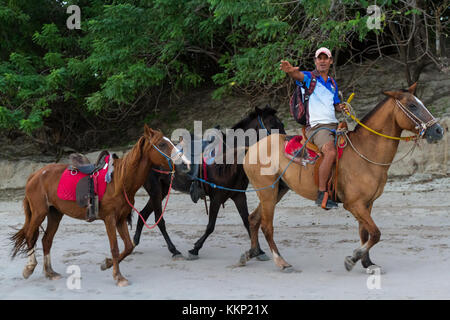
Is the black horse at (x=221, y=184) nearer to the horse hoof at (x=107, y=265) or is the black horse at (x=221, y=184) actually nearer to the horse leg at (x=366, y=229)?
the horse hoof at (x=107, y=265)

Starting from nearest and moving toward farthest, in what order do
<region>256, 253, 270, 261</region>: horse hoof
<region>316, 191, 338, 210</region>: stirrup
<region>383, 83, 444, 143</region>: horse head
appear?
1. <region>383, 83, 444, 143</region>: horse head
2. <region>316, 191, 338, 210</region>: stirrup
3. <region>256, 253, 270, 261</region>: horse hoof

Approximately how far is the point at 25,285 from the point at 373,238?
434 centimetres

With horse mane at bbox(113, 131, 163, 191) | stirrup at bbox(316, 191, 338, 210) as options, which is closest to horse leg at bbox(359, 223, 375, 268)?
stirrup at bbox(316, 191, 338, 210)

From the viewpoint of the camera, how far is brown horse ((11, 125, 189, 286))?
18.5ft

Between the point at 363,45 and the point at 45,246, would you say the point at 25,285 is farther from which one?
the point at 363,45

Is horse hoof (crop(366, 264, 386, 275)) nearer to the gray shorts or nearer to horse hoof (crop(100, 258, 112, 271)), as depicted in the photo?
→ the gray shorts

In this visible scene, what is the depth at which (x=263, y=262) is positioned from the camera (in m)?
6.55

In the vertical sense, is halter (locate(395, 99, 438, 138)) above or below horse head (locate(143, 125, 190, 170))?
above

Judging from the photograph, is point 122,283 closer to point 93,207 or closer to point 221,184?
point 93,207

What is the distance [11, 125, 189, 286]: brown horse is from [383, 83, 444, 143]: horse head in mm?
2693

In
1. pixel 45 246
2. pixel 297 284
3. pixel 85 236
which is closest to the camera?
pixel 297 284

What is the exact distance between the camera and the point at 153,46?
42.3 ft

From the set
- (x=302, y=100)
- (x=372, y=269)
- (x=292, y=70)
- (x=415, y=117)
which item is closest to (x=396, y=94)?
(x=415, y=117)
